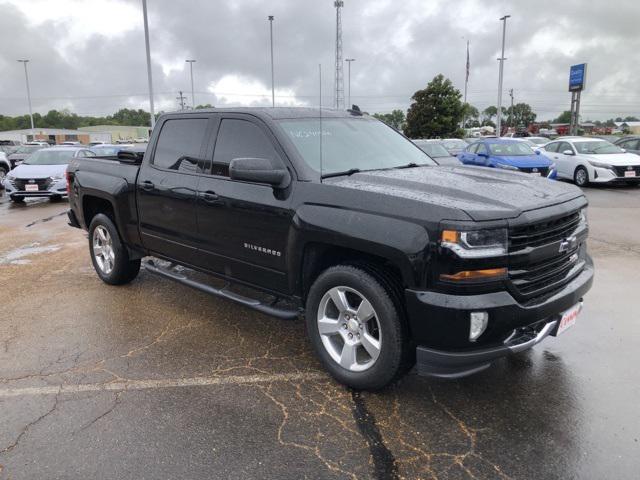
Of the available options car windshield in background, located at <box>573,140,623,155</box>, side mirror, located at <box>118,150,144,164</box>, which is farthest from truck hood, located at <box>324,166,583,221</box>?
car windshield in background, located at <box>573,140,623,155</box>

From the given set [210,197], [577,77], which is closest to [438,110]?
[577,77]

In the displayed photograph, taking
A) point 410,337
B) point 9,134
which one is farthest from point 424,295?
point 9,134

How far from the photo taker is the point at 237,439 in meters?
3.01

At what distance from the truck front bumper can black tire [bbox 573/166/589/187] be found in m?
14.7

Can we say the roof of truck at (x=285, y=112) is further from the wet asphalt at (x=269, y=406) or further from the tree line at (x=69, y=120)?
the tree line at (x=69, y=120)

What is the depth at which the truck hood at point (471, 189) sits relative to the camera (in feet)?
9.88

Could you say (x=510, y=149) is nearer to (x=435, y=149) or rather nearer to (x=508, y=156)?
(x=508, y=156)

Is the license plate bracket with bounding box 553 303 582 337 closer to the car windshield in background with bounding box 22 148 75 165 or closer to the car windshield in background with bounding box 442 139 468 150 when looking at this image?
the car windshield in background with bounding box 22 148 75 165

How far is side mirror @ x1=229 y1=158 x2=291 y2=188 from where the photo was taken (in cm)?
360

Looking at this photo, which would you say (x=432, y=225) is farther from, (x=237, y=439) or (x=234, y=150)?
(x=234, y=150)

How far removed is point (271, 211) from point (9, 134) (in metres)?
119

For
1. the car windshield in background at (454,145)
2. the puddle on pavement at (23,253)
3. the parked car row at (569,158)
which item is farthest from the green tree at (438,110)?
the puddle on pavement at (23,253)

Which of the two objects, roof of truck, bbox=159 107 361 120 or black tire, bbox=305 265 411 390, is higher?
roof of truck, bbox=159 107 361 120

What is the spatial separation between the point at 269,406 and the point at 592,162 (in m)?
15.4
